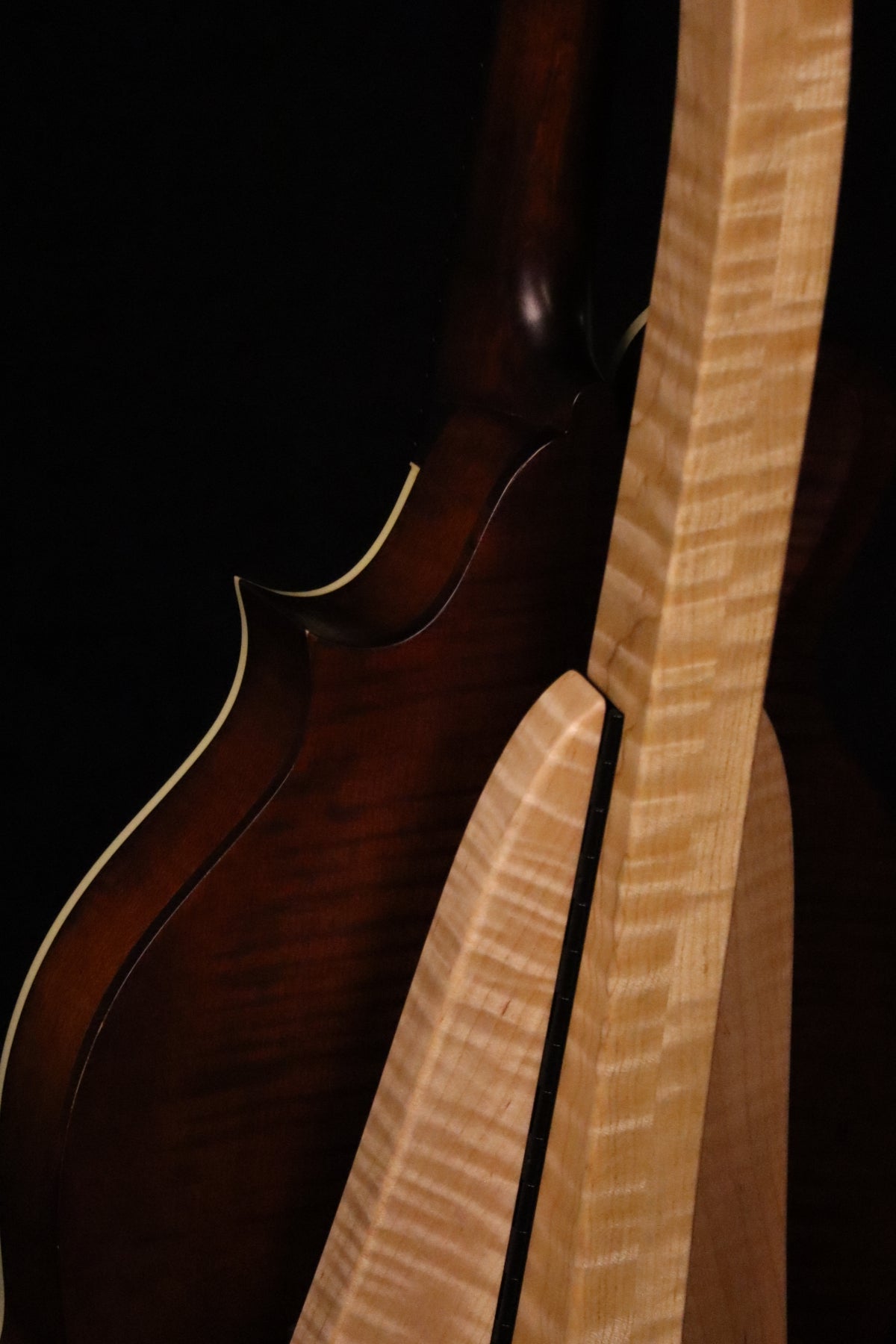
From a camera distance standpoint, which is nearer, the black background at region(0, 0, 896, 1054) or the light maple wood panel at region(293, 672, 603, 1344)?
the light maple wood panel at region(293, 672, 603, 1344)

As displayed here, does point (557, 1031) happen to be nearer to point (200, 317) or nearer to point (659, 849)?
point (659, 849)

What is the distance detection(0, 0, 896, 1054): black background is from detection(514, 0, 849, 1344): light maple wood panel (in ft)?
2.15

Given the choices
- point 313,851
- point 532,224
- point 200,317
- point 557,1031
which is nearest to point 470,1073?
point 557,1031

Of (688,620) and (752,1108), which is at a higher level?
(688,620)

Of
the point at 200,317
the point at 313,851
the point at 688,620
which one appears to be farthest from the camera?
the point at 200,317

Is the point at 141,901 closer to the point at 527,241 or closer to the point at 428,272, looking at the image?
the point at 527,241

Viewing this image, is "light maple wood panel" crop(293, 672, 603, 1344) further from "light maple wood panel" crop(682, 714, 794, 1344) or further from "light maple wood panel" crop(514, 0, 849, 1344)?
"light maple wood panel" crop(682, 714, 794, 1344)

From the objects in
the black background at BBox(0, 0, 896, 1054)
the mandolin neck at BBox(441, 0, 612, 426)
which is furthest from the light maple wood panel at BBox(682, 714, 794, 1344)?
the black background at BBox(0, 0, 896, 1054)

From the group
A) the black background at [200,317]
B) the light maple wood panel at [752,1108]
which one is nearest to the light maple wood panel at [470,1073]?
the light maple wood panel at [752,1108]

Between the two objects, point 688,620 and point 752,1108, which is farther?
point 752,1108

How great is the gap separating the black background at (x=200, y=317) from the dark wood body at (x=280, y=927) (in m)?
0.50

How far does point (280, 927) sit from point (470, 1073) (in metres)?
0.14

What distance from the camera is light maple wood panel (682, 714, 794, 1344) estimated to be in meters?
0.90

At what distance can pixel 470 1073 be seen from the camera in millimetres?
807
